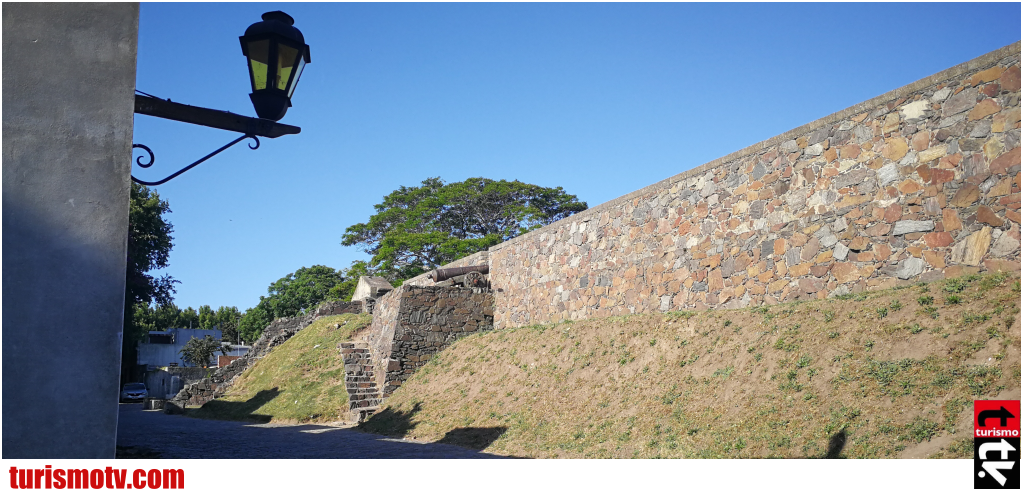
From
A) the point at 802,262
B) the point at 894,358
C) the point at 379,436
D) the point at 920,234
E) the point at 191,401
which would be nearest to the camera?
the point at 894,358

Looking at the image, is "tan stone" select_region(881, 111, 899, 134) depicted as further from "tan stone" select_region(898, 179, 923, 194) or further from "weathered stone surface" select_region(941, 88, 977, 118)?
"tan stone" select_region(898, 179, 923, 194)

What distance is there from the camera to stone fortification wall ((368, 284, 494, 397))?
14.5 m

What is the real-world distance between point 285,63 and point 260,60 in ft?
0.45

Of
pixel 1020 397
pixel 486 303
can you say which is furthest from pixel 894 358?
pixel 486 303

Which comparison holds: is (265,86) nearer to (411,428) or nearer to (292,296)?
(411,428)

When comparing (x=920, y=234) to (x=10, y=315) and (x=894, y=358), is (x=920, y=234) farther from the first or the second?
(x=10, y=315)

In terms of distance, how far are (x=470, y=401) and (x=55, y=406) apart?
8311mm

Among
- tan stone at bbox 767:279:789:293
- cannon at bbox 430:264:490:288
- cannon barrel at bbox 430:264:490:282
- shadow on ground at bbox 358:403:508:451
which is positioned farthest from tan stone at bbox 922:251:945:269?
cannon barrel at bbox 430:264:490:282

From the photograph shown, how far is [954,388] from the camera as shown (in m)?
5.30

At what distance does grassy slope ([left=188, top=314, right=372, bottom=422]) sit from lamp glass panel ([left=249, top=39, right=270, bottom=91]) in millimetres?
11187

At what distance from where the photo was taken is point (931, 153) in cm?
686

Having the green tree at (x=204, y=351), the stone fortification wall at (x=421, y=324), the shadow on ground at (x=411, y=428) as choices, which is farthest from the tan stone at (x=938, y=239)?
the green tree at (x=204, y=351)

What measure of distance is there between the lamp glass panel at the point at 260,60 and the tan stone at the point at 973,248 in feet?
20.3

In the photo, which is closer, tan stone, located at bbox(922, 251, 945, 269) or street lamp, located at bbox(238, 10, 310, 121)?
street lamp, located at bbox(238, 10, 310, 121)
